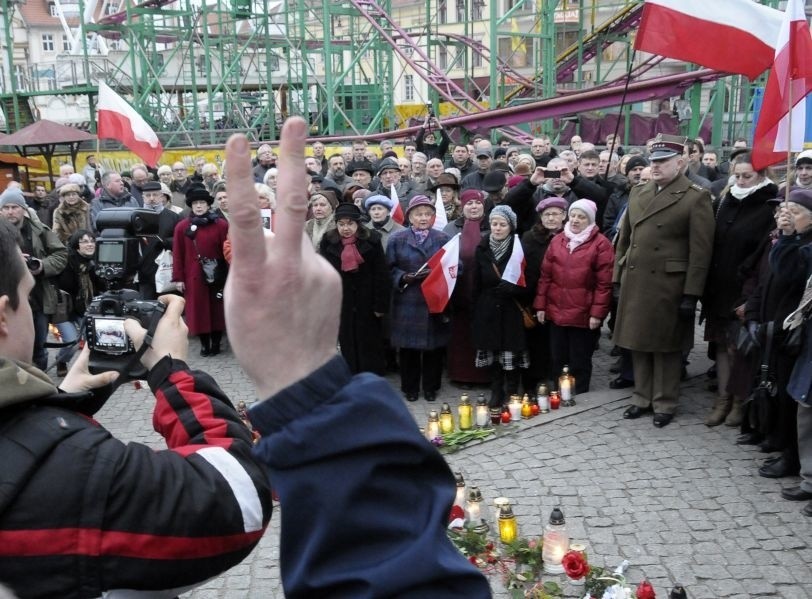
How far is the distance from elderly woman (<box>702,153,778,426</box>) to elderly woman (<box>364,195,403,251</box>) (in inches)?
115

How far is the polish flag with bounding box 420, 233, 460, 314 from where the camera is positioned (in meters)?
6.55

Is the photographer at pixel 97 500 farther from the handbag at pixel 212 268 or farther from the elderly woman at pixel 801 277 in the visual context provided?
the handbag at pixel 212 268

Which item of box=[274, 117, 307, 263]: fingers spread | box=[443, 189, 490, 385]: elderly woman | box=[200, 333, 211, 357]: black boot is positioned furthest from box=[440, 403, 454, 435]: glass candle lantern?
box=[274, 117, 307, 263]: fingers spread

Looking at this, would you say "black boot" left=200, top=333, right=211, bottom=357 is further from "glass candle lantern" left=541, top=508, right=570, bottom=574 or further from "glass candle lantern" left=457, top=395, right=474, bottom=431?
"glass candle lantern" left=541, top=508, right=570, bottom=574

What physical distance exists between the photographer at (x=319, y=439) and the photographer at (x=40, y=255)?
6524 millimetres

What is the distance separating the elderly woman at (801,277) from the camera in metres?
4.53

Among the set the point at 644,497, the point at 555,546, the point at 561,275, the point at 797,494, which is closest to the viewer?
the point at 555,546

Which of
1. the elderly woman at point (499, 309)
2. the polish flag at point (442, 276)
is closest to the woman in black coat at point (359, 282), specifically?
the polish flag at point (442, 276)

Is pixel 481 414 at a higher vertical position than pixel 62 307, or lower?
lower

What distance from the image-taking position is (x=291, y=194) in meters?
0.86

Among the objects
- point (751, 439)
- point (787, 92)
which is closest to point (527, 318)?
point (751, 439)

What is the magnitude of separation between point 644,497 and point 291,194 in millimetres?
4428

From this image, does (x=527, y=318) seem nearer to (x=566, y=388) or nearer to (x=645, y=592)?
(x=566, y=388)

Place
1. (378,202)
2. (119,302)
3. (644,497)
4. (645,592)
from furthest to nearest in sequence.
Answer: (378,202), (644,497), (645,592), (119,302)
